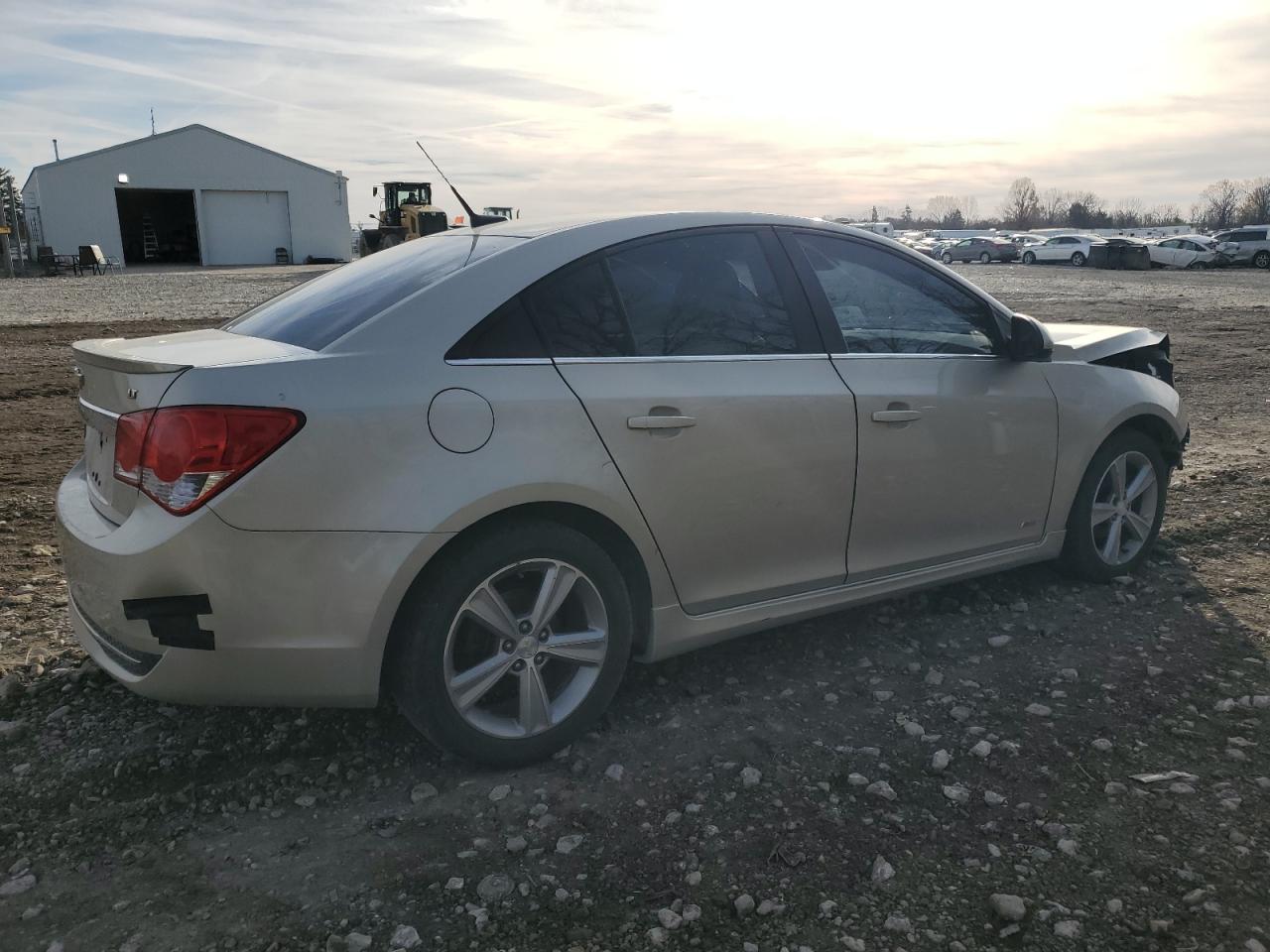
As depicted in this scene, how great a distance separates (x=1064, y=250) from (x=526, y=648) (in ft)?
166

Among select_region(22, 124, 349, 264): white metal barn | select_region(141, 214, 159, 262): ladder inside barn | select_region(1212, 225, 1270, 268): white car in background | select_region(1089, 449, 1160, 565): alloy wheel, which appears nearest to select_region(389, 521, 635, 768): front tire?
select_region(1089, 449, 1160, 565): alloy wheel

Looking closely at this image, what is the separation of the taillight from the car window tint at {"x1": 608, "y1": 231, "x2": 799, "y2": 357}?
1.18 metres

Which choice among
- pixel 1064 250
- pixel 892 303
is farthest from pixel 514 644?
pixel 1064 250

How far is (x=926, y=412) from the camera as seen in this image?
12.6ft

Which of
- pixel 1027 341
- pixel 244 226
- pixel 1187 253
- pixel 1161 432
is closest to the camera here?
pixel 1027 341

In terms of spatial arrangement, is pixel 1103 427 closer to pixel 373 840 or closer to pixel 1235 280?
pixel 373 840

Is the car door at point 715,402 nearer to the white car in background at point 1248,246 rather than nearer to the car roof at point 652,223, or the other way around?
the car roof at point 652,223

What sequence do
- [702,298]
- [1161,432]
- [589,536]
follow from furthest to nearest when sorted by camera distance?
[1161,432], [702,298], [589,536]

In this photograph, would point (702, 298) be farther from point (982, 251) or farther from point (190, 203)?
point (190, 203)

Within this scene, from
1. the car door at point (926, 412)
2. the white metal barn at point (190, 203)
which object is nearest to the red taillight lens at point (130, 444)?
the car door at point (926, 412)

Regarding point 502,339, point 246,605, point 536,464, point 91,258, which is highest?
point 91,258

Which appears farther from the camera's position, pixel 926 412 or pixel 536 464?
pixel 926 412

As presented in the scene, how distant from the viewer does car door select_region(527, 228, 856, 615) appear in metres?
3.21

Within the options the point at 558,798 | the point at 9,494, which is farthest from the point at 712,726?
the point at 9,494
